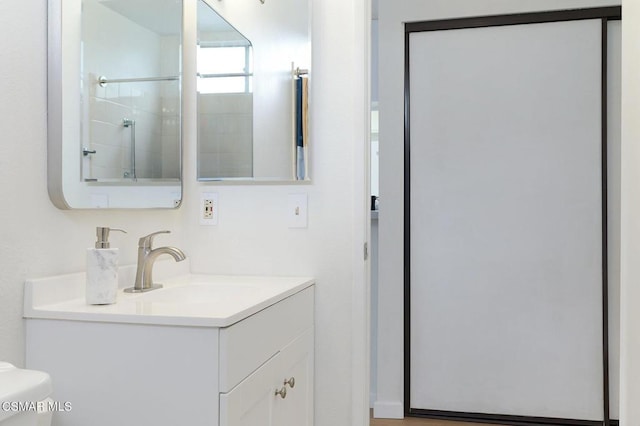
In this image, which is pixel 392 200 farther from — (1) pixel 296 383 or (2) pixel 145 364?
(2) pixel 145 364

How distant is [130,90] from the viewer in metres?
1.62

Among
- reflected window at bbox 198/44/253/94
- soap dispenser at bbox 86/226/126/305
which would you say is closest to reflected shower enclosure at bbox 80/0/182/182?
reflected window at bbox 198/44/253/94

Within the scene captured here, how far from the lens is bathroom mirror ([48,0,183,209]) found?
1.33 m

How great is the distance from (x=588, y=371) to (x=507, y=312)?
1.59ft

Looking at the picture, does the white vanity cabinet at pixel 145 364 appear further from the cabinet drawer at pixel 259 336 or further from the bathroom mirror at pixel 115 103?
the bathroom mirror at pixel 115 103

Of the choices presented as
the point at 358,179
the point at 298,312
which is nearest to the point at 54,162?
the point at 298,312

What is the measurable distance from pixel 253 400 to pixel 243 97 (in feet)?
3.66

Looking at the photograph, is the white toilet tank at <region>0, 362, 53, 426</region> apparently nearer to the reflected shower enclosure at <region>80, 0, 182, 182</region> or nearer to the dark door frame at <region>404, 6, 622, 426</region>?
the reflected shower enclosure at <region>80, 0, 182, 182</region>

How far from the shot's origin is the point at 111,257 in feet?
4.37

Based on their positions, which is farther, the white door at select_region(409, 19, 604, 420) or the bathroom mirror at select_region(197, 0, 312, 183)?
the white door at select_region(409, 19, 604, 420)

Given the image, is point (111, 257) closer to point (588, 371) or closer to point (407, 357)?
point (407, 357)


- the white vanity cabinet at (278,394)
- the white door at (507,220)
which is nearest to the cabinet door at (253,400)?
the white vanity cabinet at (278,394)

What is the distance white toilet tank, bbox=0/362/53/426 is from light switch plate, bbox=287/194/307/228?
1.12 metres

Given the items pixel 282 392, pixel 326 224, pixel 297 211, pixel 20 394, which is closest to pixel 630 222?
pixel 326 224
